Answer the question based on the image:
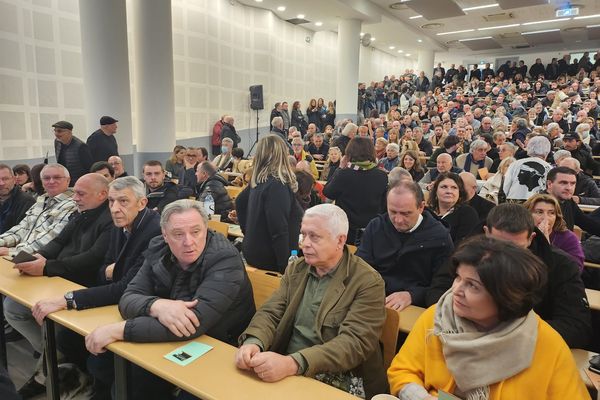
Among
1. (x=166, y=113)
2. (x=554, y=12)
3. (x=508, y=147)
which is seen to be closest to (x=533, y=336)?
(x=508, y=147)

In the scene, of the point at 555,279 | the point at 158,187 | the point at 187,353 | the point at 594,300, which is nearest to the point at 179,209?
the point at 187,353

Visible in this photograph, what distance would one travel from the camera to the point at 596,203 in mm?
4883

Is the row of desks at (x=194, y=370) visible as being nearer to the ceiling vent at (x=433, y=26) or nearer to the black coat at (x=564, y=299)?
the black coat at (x=564, y=299)

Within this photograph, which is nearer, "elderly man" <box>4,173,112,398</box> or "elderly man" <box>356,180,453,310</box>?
"elderly man" <box>356,180,453,310</box>

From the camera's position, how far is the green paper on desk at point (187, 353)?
1.73m

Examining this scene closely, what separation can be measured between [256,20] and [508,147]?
8.98m

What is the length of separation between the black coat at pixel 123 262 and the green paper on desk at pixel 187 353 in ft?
2.39

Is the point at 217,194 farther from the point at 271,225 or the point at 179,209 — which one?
the point at 179,209

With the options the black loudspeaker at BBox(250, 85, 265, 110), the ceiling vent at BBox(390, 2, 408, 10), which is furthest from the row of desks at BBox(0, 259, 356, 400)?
the ceiling vent at BBox(390, 2, 408, 10)

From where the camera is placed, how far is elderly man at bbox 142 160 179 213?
14.5ft

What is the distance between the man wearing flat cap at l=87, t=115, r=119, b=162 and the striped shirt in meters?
2.28

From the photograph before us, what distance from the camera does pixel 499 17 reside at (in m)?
14.7

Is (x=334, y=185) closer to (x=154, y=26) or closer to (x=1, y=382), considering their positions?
(x=1, y=382)

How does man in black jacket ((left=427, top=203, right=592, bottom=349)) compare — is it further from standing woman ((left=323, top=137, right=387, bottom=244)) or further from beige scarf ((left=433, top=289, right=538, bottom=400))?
standing woman ((left=323, top=137, right=387, bottom=244))
